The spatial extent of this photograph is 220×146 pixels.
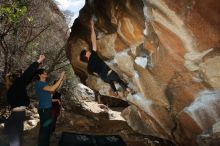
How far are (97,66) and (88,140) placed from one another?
8.02ft

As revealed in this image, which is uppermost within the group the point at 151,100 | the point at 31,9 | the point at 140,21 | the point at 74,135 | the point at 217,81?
the point at 31,9

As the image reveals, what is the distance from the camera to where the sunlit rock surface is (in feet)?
16.6

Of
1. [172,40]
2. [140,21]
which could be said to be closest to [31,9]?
[140,21]

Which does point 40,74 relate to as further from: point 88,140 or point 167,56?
point 167,56

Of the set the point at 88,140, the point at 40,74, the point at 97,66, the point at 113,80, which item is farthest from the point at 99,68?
the point at 40,74

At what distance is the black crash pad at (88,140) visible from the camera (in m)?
7.17

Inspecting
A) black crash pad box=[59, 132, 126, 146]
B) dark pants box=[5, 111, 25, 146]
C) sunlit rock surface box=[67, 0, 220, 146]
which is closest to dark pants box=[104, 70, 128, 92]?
sunlit rock surface box=[67, 0, 220, 146]

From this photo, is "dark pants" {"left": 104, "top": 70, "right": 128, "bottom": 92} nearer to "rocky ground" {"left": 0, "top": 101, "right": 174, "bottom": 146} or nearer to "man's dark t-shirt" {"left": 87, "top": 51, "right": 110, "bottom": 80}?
"man's dark t-shirt" {"left": 87, "top": 51, "right": 110, "bottom": 80}

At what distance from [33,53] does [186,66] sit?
951 cm

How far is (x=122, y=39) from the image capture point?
24.0ft

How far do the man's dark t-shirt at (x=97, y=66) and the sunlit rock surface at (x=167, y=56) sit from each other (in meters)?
0.49

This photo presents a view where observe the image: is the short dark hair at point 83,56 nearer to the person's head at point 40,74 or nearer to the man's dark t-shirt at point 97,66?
the man's dark t-shirt at point 97,66

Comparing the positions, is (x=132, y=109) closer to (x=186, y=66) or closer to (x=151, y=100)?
(x=151, y=100)

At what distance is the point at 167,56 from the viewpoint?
5828mm
